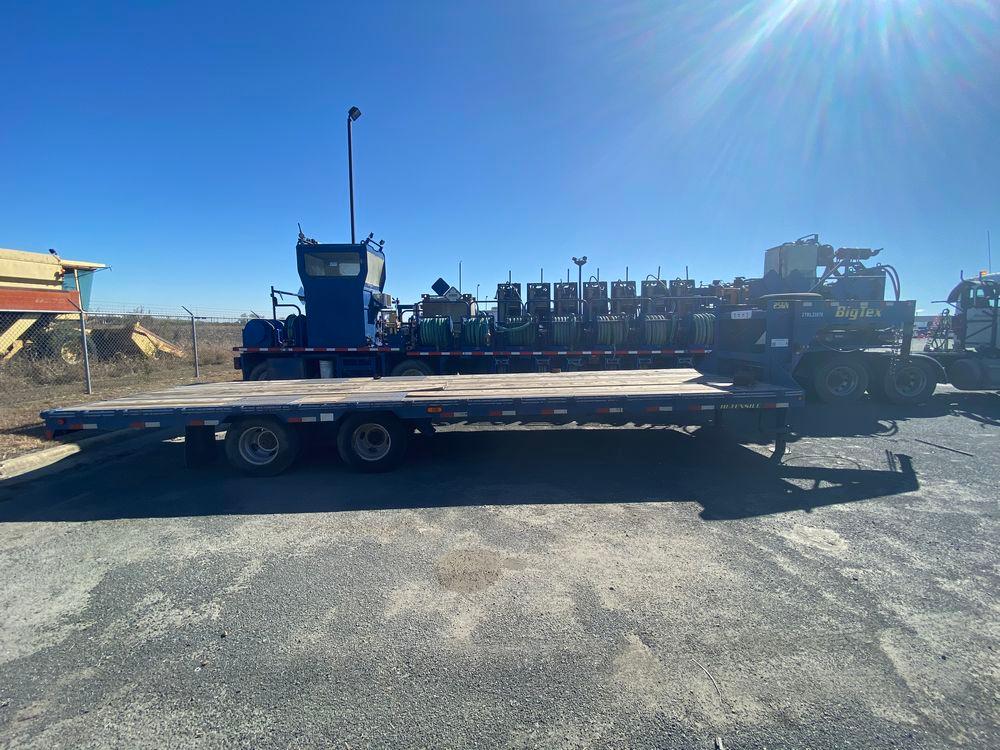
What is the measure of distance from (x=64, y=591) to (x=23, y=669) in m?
0.97

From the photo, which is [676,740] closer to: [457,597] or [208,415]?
[457,597]

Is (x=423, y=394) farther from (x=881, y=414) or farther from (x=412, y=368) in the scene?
(x=881, y=414)

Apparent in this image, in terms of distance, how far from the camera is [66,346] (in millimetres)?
14695

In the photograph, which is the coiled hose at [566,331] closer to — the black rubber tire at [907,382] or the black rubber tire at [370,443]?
the black rubber tire at [370,443]

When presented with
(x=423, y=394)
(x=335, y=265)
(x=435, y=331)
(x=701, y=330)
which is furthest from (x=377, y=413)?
(x=701, y=330)

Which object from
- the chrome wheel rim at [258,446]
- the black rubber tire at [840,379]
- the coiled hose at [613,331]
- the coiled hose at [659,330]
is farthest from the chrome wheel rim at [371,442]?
the black rubber tire at [840,379]

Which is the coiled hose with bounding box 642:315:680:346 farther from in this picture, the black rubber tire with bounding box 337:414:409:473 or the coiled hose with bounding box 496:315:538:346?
the black rubber tire with bounding box 337:414:409:473

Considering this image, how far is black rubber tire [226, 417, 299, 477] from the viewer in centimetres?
607

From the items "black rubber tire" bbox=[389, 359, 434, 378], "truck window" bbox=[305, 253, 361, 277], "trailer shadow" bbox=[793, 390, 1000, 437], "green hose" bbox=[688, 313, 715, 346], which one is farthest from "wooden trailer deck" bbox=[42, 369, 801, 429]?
"truck window" bbox=[305, 253, 361, 277]

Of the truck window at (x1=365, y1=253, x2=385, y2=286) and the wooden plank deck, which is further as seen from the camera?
the truck window at (x1=365, y1=253, x2=385, y2=286)

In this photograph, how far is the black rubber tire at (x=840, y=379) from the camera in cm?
1041

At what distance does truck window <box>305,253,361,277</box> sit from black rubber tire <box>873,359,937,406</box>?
12.1 m

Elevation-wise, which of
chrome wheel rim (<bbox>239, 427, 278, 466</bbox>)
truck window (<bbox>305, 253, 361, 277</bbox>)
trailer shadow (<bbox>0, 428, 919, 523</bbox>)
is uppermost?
truck window (<bbox>305, 253, 361, 277</bbox>)

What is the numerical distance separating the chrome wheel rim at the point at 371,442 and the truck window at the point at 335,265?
6.35m
